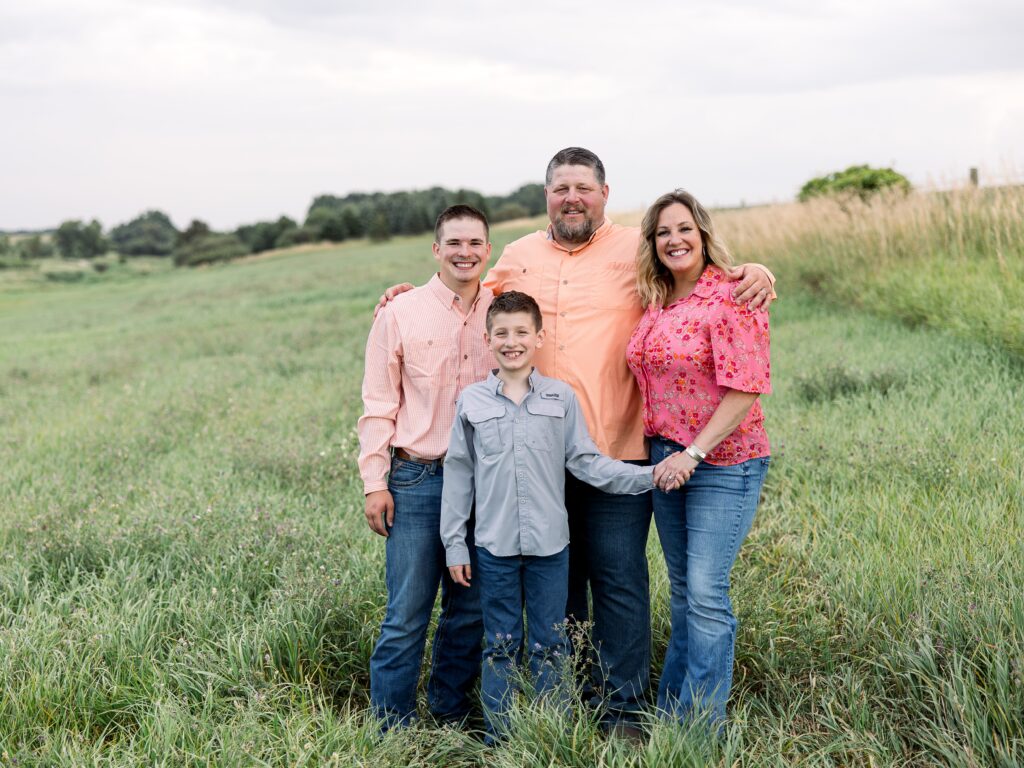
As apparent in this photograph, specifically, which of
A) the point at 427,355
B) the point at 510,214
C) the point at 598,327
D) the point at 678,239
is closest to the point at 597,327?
the point at 598,327

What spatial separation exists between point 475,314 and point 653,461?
38.4 inches

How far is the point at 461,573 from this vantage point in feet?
10.1

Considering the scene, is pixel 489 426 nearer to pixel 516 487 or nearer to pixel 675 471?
pixel 516 487

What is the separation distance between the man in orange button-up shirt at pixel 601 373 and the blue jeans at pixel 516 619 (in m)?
0.27

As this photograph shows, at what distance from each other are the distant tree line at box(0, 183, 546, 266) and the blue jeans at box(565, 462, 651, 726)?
51.9 m

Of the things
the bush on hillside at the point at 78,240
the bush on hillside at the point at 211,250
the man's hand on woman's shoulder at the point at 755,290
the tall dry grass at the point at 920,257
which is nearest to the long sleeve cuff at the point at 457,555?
the man's hand on woman's shoulder at the point at 755,290

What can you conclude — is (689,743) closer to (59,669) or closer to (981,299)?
(59,669)

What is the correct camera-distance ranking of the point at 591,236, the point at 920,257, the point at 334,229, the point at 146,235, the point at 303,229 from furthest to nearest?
the point at 146,235 < the point at 303,229 < the point at 334,229 < the point at 920,257 < the point at 591,236

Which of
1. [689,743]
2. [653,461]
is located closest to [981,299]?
[653,461]

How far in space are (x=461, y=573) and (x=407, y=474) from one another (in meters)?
0.47

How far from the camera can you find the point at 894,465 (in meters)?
4.84

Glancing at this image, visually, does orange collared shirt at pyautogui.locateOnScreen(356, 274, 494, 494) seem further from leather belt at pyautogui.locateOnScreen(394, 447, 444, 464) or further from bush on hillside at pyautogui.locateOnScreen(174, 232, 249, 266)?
bush on hillside at pyautogui.locateOnScreen(174, 232, 249, 266)

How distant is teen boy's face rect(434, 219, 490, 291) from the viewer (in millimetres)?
3180

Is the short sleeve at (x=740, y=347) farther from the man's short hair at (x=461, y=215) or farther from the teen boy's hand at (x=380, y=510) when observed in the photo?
the teen boy's hand at (x=380, y=510)
